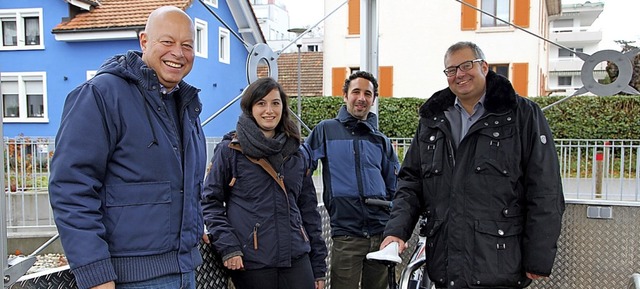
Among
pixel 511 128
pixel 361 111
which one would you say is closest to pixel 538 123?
pixel 511 128

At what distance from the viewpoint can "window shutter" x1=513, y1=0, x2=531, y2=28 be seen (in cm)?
1741

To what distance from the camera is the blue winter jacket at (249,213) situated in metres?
2.35

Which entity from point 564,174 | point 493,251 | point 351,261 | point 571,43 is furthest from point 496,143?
point 571,43

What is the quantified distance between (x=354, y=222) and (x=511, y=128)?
1.09 metres

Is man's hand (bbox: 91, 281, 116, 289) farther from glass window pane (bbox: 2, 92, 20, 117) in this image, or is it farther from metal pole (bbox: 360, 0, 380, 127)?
glass window pane (bbox: 2, 92, 20, 117)

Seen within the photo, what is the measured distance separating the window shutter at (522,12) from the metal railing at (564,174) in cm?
847

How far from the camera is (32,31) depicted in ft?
53.3

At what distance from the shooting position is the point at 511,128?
224cm

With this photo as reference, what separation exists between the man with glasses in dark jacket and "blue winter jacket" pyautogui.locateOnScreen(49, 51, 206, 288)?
3.44ft

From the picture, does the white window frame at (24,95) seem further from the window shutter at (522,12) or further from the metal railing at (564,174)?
the window shutter at (522,12)

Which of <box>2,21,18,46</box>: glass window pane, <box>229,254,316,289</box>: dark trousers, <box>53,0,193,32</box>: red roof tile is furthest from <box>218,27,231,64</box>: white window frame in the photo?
<box>229,254,316,289</box>: dark trousers

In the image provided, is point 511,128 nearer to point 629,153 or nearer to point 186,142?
point 186,142

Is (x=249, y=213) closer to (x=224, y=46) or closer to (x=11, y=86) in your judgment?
(x=224, y=46)

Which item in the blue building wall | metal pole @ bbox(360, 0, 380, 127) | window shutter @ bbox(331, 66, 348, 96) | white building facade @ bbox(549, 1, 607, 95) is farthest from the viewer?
white building facade @ bbox(549, 1, 607, 95)
